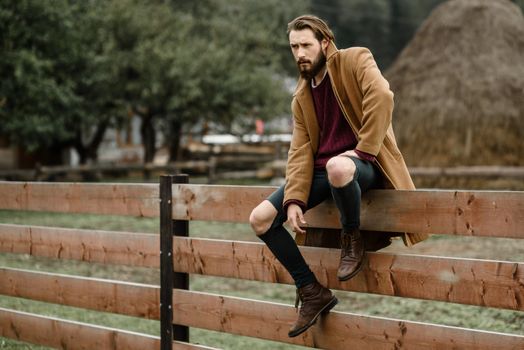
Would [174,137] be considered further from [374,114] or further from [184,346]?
[374,114]

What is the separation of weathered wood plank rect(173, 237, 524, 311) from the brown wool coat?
7.0 inches

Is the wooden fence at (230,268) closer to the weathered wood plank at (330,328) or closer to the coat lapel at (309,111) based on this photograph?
the weathered wood plank at (330,328)

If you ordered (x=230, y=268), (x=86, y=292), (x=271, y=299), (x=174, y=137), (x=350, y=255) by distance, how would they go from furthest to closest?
1. (x=174, y=137)
2. (x=271, y=299)
3. (x=86, y=292)
4. (x=230, y=268)
5. (x=350, y=255)

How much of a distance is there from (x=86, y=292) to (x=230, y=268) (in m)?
1.32

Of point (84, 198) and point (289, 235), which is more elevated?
point (84, 198)

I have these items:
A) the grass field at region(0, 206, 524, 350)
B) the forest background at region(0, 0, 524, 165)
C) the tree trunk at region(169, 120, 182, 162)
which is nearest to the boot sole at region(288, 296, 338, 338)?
the grass field at region(0, 206, 524, 350)

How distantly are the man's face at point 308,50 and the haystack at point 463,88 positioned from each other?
623 inches

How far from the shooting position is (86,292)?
530 centimetres

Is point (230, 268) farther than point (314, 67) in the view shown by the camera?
Yes

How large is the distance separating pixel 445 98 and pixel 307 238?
16.8 m

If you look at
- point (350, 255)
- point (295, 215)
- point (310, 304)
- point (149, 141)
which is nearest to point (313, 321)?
point (310, 304)

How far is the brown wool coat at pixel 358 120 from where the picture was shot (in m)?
3.67

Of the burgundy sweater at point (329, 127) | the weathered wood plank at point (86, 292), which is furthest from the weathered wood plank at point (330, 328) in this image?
the burgundy sweater at point (329, 127)

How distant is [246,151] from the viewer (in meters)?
32.6
